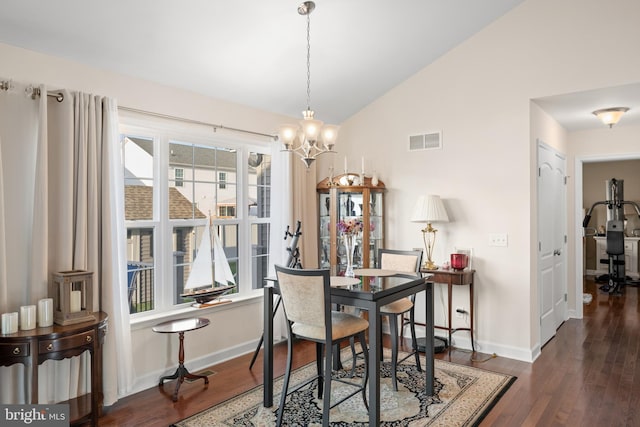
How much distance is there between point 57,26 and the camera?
2.70 m

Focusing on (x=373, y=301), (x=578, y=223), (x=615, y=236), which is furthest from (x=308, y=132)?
(x=615, y=236)

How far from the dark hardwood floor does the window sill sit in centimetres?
52

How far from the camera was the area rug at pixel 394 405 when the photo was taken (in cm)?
287

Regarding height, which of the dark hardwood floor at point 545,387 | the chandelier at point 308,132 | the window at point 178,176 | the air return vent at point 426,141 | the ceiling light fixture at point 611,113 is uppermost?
the ceiling light fixture at point 611,113

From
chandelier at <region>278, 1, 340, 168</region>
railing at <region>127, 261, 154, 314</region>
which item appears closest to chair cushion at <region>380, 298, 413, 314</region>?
chandelier at <region>278, 1, 340, 168</region>

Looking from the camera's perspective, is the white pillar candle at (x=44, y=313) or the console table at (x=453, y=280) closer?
the white pillar candle at (x=44, y=313)

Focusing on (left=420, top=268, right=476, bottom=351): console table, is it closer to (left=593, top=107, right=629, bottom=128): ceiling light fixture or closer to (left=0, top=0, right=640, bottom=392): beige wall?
(left=0, top=0, right=640, bottom=392): beige wall

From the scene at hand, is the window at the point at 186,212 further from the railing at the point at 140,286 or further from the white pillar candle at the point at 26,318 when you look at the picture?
the white pillar candle at the point at 26,318

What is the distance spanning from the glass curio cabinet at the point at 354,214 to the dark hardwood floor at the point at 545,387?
1119 millimetres

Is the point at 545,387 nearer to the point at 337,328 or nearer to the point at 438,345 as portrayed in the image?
the point at 438,345

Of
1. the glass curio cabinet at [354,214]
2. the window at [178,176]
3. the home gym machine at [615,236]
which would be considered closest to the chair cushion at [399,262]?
the glass curio cabinet at [354,214]

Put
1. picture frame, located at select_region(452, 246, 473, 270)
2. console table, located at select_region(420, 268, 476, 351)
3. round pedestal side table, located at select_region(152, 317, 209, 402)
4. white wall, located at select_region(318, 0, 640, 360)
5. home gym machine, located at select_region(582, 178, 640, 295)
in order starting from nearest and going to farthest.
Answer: round pedestal side table, located at select_region(152, 317, 209, 402), white wall, located at select_region(318, 0, 640, 360), console table, located at select_region(420, 268, 476, 351), picture frame, located at select_region(452, 246, 473, 270), home gym machine, located at select_region(582, 178, 640, 295)

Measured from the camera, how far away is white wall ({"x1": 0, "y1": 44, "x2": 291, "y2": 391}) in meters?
2.88

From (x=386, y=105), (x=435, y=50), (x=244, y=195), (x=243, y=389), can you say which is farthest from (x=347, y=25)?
(x=243, y=389)
